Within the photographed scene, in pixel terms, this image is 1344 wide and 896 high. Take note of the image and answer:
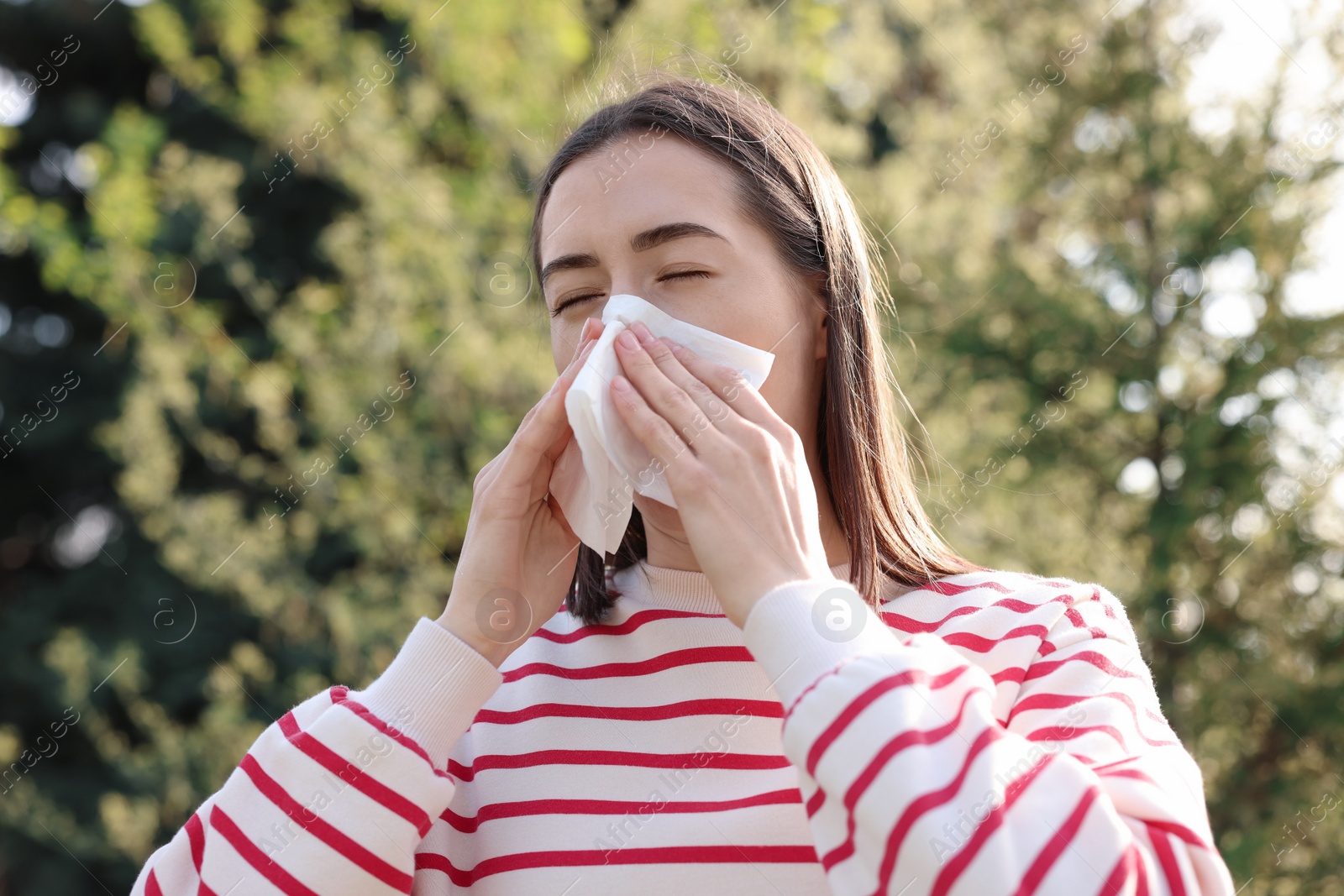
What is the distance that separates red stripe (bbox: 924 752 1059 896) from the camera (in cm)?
111

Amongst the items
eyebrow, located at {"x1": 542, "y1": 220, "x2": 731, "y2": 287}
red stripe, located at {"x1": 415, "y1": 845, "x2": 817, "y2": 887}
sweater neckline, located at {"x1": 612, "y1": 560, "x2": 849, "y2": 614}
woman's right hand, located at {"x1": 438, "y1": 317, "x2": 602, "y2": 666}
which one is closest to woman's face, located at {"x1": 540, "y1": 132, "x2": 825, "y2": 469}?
eyebrow, located at {"x1": 542, "y1": 220, "x2": 731, "y2": 287}

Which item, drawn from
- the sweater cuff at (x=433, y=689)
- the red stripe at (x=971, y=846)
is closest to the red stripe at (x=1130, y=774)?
the red stripe at (x=971, y=846)

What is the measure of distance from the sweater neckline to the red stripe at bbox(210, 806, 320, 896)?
Answer: 682mm

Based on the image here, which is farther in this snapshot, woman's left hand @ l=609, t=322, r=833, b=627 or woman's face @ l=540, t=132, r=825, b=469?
woman's face @ l=540, t=132, r=825, b=469

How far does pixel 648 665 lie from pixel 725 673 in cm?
13

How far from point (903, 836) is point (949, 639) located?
48 centimetres

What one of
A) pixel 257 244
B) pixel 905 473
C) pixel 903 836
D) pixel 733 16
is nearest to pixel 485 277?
pixel 733 16

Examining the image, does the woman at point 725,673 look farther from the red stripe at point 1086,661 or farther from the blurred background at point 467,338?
the blurred background at point 467,338

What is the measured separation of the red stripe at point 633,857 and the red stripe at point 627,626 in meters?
0.39

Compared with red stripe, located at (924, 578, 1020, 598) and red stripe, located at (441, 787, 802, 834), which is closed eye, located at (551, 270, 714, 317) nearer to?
red stripe, located at (924, 578, 1020, 598)

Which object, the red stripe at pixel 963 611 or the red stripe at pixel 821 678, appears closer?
the red stripe at pixel 821 678

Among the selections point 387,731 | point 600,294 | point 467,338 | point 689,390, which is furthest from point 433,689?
point 467,338

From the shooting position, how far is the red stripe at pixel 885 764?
1127 millimetres

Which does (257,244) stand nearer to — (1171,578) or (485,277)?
(485,277)
